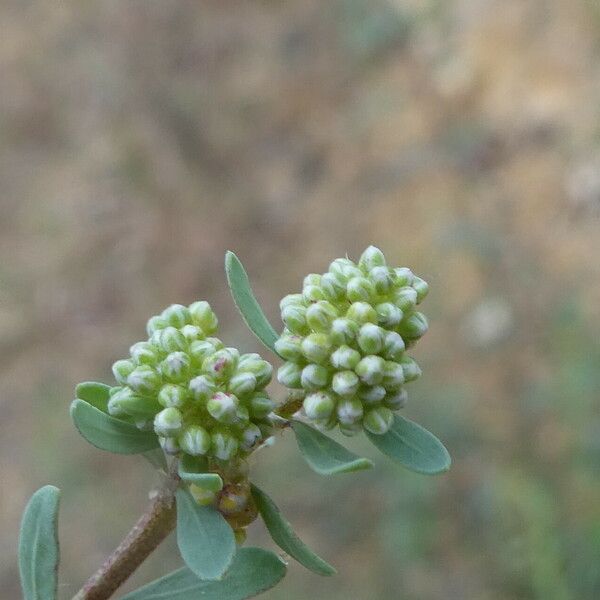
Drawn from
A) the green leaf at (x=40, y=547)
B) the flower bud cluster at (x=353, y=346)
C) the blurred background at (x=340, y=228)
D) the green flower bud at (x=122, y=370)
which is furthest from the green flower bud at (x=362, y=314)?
the blurred background at (x=340, y=228)

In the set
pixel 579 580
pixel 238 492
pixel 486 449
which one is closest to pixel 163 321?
pixel 238 492

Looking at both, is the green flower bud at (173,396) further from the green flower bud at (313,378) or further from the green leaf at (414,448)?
the green leaf at (414,448)

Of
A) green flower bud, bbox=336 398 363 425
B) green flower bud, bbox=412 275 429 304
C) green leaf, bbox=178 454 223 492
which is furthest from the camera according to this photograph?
green flower bud, bbox=412 275 429 304

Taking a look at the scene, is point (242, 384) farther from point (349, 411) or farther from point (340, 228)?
point (340, 228)

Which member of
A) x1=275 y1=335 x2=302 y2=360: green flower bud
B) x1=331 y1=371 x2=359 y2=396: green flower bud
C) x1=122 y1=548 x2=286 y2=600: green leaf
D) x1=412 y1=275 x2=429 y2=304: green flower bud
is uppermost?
x1=412 y1=275 x2=429 y2=304: green flower bud

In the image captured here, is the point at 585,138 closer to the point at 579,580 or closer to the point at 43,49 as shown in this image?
the point at 579,580

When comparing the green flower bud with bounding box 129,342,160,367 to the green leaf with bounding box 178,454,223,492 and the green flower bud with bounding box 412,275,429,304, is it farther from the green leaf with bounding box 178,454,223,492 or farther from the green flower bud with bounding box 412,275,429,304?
the green flower bud with bounding box 412,275,429,304

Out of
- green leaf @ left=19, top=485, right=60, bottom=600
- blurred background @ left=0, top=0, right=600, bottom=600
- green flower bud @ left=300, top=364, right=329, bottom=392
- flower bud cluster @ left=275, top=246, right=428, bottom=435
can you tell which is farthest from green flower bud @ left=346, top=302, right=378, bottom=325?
blurred background @ left=0, top=0, right=600, bottom=600

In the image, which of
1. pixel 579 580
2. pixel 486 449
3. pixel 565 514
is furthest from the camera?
pixel 486 449
